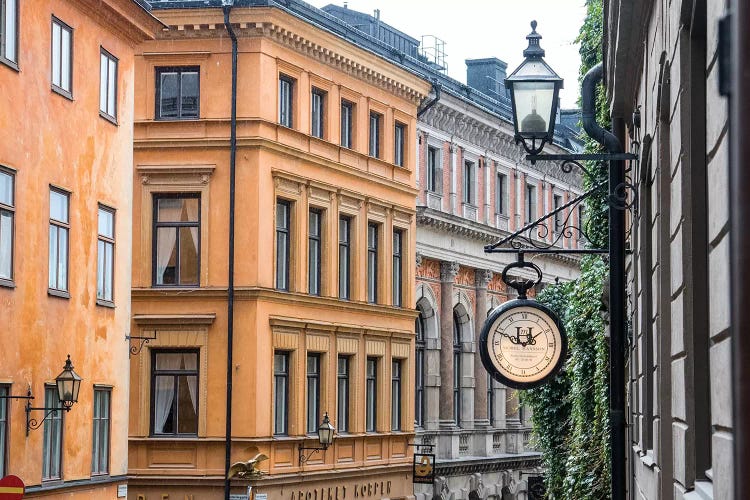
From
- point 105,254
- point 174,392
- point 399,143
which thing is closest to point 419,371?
point 399,143

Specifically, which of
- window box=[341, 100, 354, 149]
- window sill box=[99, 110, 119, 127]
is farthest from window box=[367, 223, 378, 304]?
window sill box=[99, 110, 119, 127]

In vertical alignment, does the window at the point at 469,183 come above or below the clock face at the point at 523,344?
above

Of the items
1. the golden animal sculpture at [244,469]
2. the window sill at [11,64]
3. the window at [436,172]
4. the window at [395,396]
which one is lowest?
the golden animal sculpture at [244,469]

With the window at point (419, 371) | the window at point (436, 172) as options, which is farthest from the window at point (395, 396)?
the window at point (436, 172)

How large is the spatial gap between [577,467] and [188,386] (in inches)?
602

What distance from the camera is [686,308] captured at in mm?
5762

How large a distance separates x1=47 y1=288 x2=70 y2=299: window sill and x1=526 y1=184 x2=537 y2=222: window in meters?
33.7

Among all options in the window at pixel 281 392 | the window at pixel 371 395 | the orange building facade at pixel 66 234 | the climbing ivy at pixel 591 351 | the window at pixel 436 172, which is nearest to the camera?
the climbing ivy at pixel 591 351

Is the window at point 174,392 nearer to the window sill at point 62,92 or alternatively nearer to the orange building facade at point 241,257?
the orange building facade at point 241,257

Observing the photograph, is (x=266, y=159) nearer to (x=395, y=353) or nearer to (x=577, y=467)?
(x=395, y=353)

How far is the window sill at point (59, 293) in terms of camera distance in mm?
24641

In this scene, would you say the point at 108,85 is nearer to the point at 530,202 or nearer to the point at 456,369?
the point at 456,369

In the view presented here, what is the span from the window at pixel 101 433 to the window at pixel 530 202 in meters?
31.7

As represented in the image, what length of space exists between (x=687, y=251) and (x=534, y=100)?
4974 millimetres
